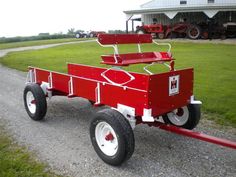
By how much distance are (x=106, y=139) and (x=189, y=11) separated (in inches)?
1072

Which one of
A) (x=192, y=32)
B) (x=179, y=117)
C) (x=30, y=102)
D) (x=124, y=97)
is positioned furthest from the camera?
(x=192, y=32)

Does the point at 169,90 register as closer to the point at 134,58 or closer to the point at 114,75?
the point at 114,75

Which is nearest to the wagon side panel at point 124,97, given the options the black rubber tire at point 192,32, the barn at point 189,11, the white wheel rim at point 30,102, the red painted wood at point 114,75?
the red painted wood at point 114,75

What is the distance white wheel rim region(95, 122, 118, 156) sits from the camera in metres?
4.23

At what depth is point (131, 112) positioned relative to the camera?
4.18 metres

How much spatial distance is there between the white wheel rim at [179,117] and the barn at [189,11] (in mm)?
24411

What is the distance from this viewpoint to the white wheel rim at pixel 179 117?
513cm

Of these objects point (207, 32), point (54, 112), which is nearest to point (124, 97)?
point (54, 112)

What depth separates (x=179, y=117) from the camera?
5.27 m

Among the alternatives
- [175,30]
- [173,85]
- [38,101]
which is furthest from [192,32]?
[173,85]

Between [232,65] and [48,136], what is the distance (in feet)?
29.9

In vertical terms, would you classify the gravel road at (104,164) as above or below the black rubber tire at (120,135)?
below

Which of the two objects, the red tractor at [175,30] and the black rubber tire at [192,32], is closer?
the black rubber tire at [192,32]

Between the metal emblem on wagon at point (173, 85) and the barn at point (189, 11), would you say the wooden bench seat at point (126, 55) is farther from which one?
the barn at point (189, 11)
